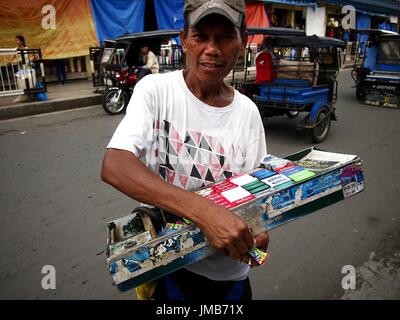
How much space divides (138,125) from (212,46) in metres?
0.39

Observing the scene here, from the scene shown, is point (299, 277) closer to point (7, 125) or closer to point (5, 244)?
point (5, 244)

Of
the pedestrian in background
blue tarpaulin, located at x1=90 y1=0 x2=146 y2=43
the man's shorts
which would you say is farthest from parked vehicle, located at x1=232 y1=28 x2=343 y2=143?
the pedestrian in background

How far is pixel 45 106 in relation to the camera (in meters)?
7.74

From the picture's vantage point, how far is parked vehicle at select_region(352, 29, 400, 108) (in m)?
9.16

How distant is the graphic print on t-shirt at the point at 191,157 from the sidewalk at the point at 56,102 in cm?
Result: 723

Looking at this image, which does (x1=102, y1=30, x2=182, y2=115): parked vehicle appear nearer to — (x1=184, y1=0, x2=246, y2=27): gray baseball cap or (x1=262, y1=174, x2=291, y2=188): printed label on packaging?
(x1=184, y1=0, x2=246, y2=27): gray baseball cap

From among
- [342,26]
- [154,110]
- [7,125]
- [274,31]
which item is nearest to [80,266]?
[154,110]

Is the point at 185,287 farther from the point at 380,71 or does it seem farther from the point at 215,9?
the point at 380,71

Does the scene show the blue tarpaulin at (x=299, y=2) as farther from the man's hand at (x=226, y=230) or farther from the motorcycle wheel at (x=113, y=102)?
the man's hand at (x=226, y=230)

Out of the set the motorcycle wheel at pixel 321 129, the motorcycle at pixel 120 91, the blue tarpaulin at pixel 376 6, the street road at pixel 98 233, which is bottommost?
the street road at pixel 98 233

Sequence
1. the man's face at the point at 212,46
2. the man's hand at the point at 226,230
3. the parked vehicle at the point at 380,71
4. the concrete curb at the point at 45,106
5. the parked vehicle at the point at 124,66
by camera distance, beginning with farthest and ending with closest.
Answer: the parked vehicle at the point at 380,71 < the parked vehicle at the point at 124,66 < the concrete curb at the point at 45,106 < the man's face at the point at 212,46 < the man's hand at the point at 226,230

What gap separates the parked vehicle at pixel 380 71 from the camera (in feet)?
30.0

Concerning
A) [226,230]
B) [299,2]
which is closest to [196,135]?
[226,230]

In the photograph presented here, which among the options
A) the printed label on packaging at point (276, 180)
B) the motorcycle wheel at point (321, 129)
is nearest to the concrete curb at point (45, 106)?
the motorcycle wheel at point (321, 129)
